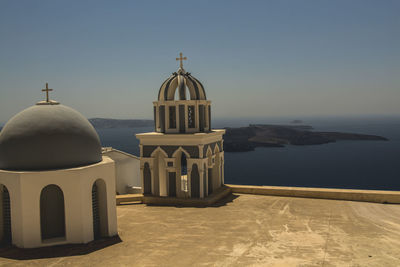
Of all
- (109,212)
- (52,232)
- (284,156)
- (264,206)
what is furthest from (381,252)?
(284,156)

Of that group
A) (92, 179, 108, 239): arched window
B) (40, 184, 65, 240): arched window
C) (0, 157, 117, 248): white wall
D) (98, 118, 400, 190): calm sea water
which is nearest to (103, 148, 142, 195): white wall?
(92, 179, 108, 239): arched window

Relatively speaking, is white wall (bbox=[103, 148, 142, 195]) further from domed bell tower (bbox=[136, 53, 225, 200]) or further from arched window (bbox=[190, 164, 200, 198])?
arched window (bbox=[190, 164, 200, 198])

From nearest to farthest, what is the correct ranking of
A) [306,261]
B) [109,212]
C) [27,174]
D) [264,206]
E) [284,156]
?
[306,261] → [27,174] → [109,212] → [264,206] → [284,156]

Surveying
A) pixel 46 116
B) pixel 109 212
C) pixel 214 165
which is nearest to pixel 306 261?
pixel 109 212

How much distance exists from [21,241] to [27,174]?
1.87 metres

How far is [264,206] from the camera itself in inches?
559

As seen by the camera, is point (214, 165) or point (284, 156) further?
point (284, 156)

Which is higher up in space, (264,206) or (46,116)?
(46,116)

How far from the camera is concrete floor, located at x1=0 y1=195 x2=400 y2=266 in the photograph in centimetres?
853

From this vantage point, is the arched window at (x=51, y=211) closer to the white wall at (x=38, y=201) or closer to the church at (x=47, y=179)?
the church at (x=47, y=179)

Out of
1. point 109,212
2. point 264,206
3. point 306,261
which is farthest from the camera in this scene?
point 264,206

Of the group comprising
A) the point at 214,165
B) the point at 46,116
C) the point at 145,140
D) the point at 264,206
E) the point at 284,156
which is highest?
the point at 46,116

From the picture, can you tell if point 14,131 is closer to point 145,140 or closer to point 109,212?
point 109,212

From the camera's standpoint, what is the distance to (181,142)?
15539 mm
